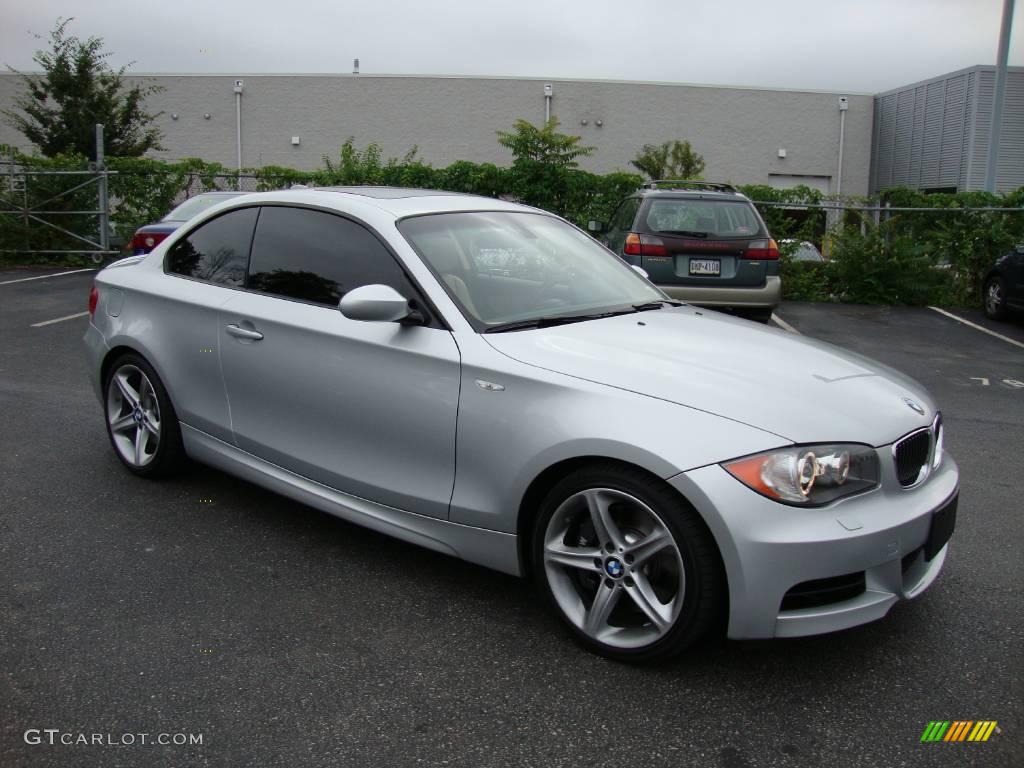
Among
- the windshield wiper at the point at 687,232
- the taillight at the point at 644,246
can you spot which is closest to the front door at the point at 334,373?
the taillight at the point at 644,246

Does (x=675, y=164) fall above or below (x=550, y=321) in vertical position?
above

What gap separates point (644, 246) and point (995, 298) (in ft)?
21.2

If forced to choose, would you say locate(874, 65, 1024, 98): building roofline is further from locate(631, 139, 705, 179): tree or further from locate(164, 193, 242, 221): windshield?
locate(164, 193, 242, 221): windshield

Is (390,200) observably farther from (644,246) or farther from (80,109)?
(80,109)

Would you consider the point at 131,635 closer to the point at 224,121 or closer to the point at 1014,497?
the point at 1014,497

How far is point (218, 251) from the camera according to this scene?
4578 millimetres

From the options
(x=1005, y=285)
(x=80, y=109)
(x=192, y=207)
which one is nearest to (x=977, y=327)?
(x=1005, y=285)

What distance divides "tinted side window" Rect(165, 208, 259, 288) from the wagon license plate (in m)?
5.87

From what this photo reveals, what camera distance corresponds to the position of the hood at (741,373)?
9.70ft

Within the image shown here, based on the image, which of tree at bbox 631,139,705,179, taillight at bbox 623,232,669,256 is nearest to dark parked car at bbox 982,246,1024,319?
taillight at bbox 623,232,669,256

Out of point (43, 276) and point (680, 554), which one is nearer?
point (680, 554)

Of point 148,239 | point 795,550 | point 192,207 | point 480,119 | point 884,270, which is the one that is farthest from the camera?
point 480,119

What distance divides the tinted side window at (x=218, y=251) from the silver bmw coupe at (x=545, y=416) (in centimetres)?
2

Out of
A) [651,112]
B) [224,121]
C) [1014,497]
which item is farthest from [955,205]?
[224,121]
